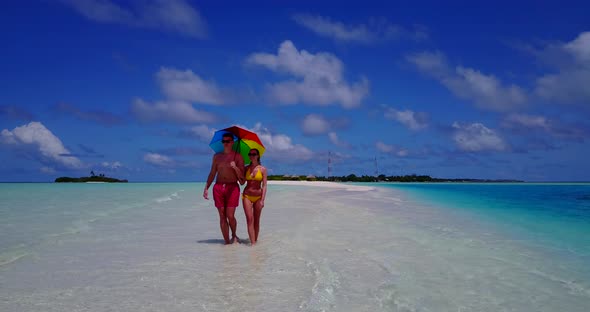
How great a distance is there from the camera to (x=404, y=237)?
31.5ft

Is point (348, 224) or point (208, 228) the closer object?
point (208, 228)

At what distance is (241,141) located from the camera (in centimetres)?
796

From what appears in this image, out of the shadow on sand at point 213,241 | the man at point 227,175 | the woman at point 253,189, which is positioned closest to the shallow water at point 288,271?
the shadow on sand at point 213,241

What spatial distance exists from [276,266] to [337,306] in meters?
2.04

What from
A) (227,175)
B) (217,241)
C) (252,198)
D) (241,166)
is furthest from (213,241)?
(241,166)

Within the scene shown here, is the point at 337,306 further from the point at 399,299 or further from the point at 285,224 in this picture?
the point at 285,224

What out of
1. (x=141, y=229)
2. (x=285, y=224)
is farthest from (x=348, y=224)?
(x=141, y=229)

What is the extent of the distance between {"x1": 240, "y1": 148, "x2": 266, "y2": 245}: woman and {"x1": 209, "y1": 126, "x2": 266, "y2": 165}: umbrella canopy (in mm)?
108

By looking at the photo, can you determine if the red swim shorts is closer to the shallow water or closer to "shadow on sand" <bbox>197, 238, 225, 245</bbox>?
the shallow water

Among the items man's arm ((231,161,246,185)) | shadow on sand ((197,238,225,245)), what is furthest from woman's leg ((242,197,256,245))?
shadow on sand ((197,238,225,245))

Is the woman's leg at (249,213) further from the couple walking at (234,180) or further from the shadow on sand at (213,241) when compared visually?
the shadow on sand at (213,241)

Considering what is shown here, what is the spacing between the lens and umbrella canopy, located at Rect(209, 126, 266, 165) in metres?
7.84

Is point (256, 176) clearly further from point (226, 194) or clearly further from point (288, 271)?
point (288, 271)

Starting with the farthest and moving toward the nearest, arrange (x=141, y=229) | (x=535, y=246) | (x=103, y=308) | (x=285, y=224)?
(x=285, y=224), (x=141, y=229), (x=535, y=246), (x=103, y=308)
